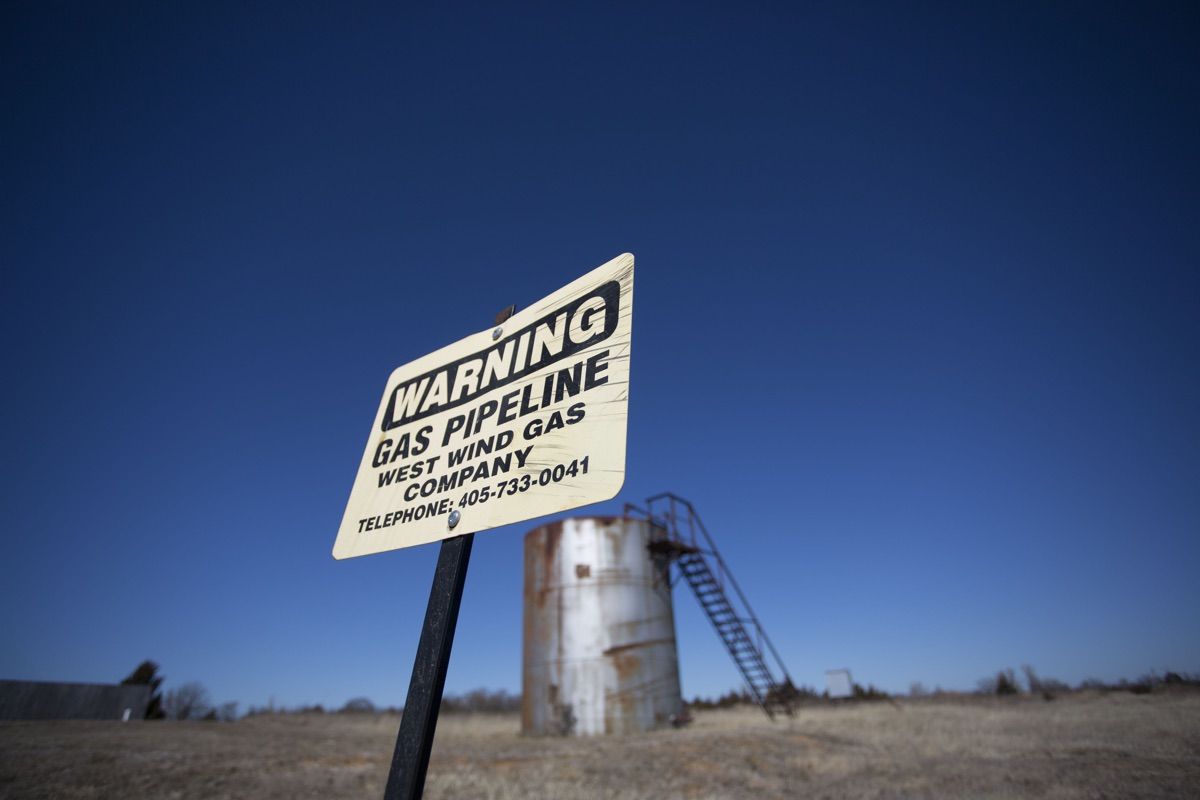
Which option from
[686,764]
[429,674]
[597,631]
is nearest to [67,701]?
[597,631]

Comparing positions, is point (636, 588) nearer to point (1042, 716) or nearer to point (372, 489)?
point (1042, 716)

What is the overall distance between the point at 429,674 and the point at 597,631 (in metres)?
13.1

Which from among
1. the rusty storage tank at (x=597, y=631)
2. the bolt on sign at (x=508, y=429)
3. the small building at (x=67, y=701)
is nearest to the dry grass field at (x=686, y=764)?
the rusty storage tank at (x=597, y=631)

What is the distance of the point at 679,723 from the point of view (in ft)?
45.8

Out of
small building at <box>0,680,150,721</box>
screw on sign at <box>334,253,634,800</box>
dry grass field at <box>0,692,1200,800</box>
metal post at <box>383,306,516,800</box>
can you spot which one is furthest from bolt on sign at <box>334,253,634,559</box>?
small building at <box>0,680,150,721</box>

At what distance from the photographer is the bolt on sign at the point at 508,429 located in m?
1.74

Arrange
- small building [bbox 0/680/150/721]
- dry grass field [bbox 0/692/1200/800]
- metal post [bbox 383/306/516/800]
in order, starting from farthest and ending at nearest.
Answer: small building [bbox 0/680/150/721] → dry grass field [bbox 0/692/1200/800] → metal post [bbox 383/306/516/800]

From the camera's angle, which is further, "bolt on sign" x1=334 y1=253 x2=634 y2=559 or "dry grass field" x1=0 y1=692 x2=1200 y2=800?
"dry grass field" x1=0 y1=692 x2=1200 y2=800

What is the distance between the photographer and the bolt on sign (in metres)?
1.74

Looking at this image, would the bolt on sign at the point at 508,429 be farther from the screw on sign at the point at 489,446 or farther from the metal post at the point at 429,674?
the metal post at the point at 429,674

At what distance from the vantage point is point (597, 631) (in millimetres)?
13875

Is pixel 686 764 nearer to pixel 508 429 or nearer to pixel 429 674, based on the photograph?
pixel 429 674

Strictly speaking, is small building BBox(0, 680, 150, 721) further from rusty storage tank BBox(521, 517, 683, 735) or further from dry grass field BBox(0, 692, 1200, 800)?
rusty storage tank BBox(521, 517, 683, 735)

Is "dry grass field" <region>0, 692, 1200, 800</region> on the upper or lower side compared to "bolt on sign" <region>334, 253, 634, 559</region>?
lower
